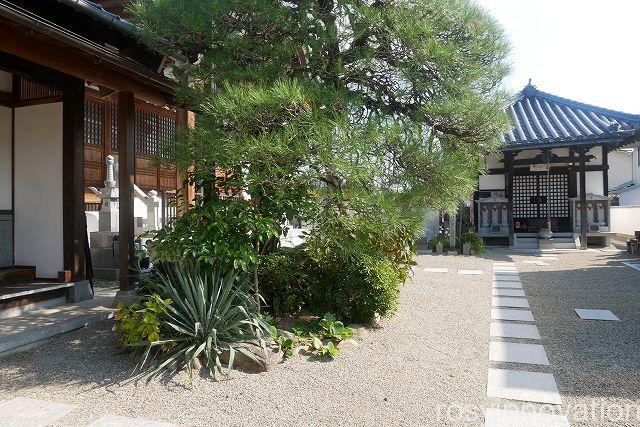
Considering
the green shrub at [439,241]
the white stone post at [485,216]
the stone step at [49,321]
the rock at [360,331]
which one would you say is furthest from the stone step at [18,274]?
the white stone post at [485,216]

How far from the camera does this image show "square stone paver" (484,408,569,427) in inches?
105

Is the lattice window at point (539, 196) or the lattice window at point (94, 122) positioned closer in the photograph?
the lattice window at point (94, 122)

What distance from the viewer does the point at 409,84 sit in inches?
178

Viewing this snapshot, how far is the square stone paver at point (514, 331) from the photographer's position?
4555 millimetres

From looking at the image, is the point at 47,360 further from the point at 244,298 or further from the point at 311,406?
the point at 311,406

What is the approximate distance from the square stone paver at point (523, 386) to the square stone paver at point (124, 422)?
2277mm

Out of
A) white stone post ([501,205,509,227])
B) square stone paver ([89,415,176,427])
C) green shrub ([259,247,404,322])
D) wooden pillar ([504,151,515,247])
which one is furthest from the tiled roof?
square stone paver ([89,415,176,427])

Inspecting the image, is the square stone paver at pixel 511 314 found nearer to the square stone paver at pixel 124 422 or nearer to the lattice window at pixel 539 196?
the square stone paver at pixel 124 422

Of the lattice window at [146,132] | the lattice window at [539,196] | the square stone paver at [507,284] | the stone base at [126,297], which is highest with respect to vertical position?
the lattice window at [146,132]

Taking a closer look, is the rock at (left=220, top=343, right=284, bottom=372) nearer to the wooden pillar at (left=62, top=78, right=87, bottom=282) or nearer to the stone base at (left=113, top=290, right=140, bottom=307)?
the stone base at (left=113, top=290, right=140, bottom=307)

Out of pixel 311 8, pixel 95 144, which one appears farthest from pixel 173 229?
pixel 95 144

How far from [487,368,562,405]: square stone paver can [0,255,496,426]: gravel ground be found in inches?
3.8

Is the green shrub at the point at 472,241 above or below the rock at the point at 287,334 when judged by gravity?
above

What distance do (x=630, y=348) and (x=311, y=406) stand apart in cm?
326
